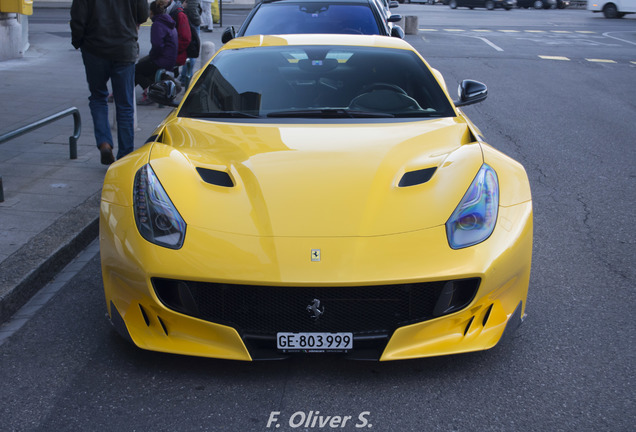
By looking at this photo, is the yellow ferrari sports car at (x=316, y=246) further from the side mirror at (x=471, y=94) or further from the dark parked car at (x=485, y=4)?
the dark parked car at (x=485, y=4)

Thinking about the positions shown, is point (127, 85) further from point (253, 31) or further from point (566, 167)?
point (566, 167)

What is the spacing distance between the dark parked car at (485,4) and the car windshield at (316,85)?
150ft

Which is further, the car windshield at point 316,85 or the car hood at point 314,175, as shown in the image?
the car windshield at point 316,85

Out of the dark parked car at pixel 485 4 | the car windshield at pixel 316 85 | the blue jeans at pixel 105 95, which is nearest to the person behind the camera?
the car windshield at pixel 316 85

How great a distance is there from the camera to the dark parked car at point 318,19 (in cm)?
888

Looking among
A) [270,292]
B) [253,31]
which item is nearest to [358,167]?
[270,292]

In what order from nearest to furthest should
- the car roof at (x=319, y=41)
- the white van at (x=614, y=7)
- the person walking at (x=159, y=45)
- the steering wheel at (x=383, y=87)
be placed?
the steering wheel at (x=383, y=87), the car roof at (x=319, y=41), the person walking at (x=159, y=45), the white van at (x=614, y=7)

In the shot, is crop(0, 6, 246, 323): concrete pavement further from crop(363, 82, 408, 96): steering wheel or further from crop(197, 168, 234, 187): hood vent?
crop(363, 82, 408, 96): steering wheel

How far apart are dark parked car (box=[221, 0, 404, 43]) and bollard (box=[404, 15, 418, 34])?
52.9 feet

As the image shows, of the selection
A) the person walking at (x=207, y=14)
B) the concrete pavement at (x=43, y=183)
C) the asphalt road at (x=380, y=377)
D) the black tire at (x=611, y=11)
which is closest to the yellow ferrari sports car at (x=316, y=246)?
the asphalt road at (x=380, y=377)

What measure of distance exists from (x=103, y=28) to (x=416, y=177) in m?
4.26

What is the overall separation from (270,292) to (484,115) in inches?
326

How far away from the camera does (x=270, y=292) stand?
10.7 ft

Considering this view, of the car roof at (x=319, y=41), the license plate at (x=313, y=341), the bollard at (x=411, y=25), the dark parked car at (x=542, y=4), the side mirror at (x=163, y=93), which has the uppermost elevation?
the car roof at (x=319, y=41)
